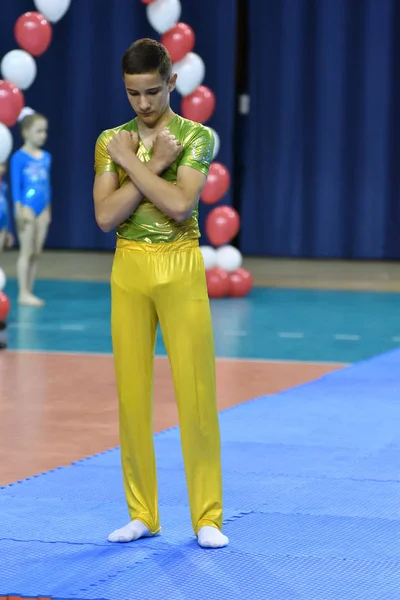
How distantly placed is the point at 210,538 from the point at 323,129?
33.6ft

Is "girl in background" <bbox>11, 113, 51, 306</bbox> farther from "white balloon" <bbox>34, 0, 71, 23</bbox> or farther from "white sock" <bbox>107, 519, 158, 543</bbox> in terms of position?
"white sock" <bbox>107, 519, 158, 543</bbox>

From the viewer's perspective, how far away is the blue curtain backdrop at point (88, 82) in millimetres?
13359

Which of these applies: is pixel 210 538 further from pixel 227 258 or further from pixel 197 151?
pixel 227 258

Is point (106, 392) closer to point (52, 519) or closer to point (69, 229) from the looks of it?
point (52, 519)

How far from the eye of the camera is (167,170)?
3377 millimetres

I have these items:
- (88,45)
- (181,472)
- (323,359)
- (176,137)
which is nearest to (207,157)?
(176,137)

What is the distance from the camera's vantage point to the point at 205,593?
10.0 ft

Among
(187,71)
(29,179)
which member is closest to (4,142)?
(29,179)

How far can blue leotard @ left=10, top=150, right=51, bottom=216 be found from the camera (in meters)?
8.97

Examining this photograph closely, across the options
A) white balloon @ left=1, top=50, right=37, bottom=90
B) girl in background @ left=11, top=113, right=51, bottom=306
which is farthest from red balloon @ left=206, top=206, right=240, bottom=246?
white balloon @ left=1, top=50, right=37, bottom=90

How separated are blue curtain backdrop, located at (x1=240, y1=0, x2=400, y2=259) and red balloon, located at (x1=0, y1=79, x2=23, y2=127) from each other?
5.75 metres

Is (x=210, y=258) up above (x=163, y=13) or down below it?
below

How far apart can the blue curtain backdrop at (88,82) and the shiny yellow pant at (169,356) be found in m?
10.1

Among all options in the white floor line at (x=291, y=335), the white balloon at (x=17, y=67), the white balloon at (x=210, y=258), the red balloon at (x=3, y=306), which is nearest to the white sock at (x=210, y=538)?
the white floor line at (x=291, y=335)
